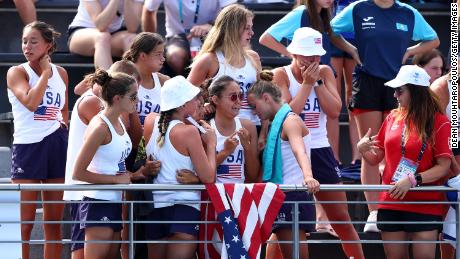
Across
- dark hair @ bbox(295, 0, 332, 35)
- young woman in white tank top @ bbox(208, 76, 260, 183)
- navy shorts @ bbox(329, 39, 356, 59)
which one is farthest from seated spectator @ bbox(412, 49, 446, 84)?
young woman in white tank top @ bbox(208, 76, 260, 183)

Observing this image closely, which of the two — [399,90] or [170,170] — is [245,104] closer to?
[170,170]

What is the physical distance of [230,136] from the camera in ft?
29.9

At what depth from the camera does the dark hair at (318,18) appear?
1038cm

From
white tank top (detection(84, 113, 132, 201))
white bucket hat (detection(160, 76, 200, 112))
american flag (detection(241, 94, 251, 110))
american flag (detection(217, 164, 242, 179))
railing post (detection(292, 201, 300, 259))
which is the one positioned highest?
white bucket hat (detection(160, 76, 200, 112))

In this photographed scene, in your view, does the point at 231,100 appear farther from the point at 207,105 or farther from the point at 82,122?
the point at 82,122

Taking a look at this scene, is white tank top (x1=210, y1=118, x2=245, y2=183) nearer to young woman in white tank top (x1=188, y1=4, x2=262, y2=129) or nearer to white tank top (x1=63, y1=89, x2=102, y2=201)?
young woman in white tank top (x1=188, y1=4, x2=262, y2=129)

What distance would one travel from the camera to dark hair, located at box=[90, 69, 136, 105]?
344 inches

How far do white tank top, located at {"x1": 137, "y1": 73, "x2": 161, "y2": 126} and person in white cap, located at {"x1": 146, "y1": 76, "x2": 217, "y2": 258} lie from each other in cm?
58

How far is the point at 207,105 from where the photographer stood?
9.25 m

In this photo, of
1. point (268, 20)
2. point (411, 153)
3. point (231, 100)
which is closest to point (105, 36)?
point (268, 20)

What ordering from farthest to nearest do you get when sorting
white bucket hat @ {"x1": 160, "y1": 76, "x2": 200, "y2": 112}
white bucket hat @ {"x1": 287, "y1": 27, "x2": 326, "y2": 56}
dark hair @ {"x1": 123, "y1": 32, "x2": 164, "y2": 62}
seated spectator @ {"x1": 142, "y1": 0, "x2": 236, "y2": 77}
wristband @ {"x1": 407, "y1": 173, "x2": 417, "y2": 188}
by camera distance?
seated spectator @ {"x1": 142, "y1": 0, "x2": 236, "y2": 77} → white bucket hat @ {"x1": 287, "y1": 27, "x2": 326, "y2": 56} → dark hair @ {"x1": 123, "y1": 32, "x2": 164, "y2": 62} → wristband @ {"x1": 407, "y1": 173, "x2": 417, "y2": 188} → white bucket hat @ {"x1": 160, "y1": 76, "x2": 200, "y2": 112}

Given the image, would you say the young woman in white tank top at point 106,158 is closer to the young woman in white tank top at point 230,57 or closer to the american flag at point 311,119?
the young woman in white tank top at point 230,57

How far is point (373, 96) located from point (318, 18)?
77 centimetres

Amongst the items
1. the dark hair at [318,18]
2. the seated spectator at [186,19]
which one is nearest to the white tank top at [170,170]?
the dark hair at [318,18]
